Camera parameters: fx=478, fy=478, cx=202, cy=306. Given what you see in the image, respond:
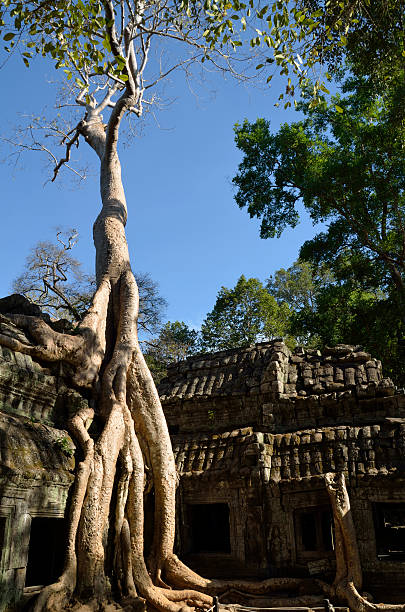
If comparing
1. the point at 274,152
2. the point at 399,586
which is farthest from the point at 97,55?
the point at 274,152

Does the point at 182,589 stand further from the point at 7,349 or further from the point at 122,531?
the point at 7,349

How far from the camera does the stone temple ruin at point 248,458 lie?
4824 mm

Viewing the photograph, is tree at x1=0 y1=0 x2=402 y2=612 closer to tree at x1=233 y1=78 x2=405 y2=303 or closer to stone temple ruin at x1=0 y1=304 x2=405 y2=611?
stone temple ruin at x1=0 y1=304 x2=405 y2=611

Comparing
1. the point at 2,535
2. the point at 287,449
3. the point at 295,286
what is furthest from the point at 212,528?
the point at 295,286

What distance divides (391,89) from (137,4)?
693 cm

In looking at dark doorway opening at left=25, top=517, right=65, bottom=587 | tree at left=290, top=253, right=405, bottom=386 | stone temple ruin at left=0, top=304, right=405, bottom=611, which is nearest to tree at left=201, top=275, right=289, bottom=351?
tree at left=290, top=253, right=405, bottom=386

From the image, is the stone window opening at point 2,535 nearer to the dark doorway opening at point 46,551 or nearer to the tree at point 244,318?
the dark doorway opening at point 46,551

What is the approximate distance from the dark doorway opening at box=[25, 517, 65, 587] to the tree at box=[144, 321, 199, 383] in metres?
10.2

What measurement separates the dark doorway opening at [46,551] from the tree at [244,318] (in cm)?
1470

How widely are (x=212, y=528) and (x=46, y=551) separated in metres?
4.70

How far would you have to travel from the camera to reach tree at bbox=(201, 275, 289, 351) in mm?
20172

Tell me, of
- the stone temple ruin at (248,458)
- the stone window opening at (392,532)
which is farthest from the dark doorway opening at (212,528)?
the stone window opening at (392,532)

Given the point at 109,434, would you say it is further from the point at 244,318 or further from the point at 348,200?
the point at 244,318

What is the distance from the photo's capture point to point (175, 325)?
22344mm
